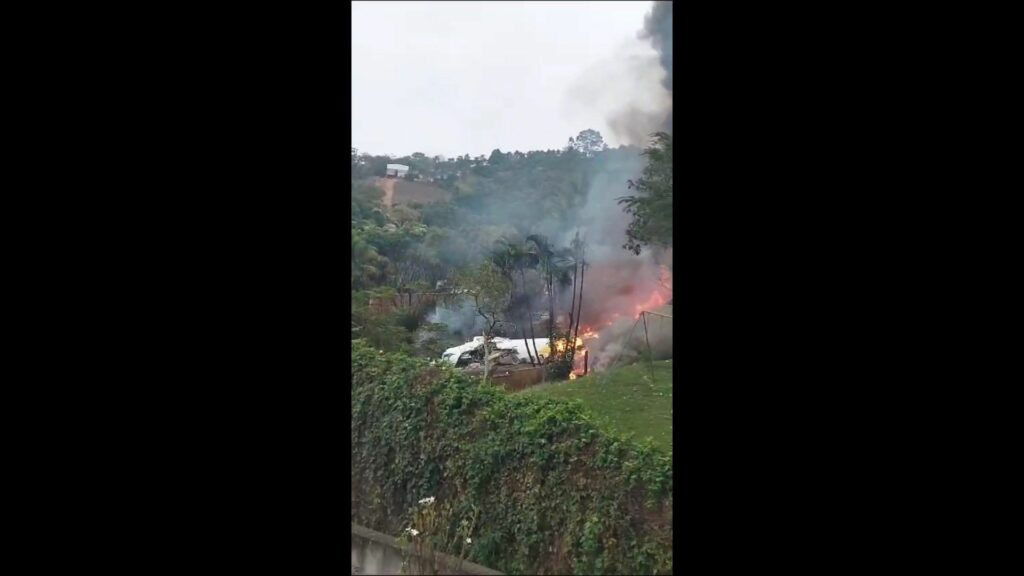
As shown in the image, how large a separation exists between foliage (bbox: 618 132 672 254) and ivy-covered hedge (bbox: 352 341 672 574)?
542 millimetres

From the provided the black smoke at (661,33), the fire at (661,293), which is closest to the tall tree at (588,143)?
the black smoke at (661,33)

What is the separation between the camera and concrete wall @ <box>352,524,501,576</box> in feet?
6.68

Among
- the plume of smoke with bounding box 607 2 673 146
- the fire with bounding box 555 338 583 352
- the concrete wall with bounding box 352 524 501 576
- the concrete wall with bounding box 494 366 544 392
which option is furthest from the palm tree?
the concrete wall with bounding box 352 524 501 576

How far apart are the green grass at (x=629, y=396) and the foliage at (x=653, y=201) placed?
0.35m

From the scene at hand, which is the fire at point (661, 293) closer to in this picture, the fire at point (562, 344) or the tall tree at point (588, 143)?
the fire at point (562, 344)

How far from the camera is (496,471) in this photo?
2086 mm

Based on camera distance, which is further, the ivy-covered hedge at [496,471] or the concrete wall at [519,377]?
the concrete wall at [519,377]

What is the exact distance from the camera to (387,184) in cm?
205

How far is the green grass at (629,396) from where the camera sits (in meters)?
1.98

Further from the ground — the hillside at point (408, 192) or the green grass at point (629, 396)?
the hillside at point (408, 192)
